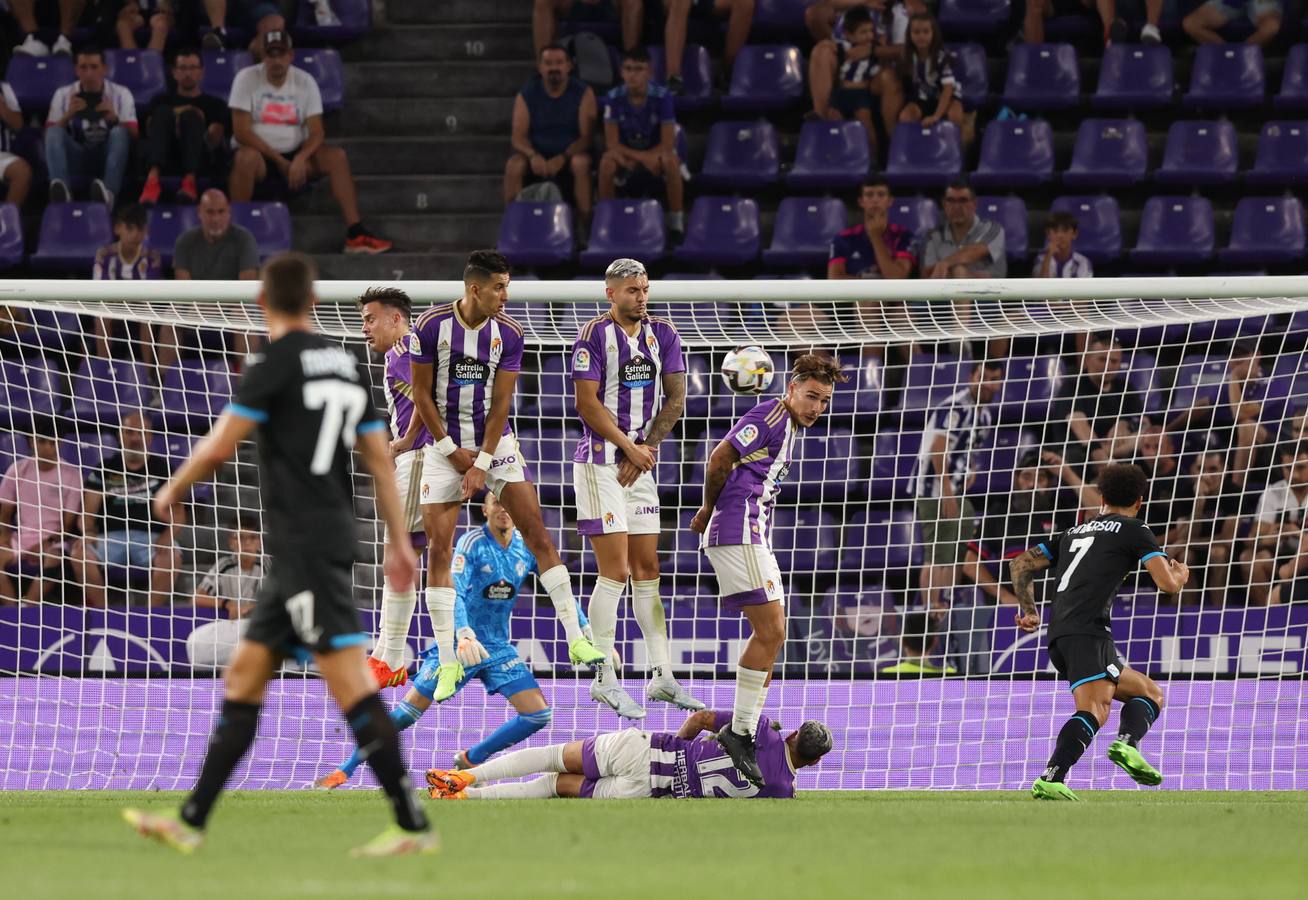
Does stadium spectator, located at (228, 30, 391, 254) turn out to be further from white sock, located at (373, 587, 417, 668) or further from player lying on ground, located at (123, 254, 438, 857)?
player lying on ground, located at (123, 254, 438, 857)

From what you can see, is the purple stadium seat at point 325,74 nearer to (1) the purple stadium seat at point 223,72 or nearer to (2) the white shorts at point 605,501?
(1) the purple stadium seat at point 223,72

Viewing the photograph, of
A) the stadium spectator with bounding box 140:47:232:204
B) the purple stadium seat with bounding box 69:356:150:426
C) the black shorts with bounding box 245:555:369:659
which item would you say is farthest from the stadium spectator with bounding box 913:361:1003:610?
the stadium spectator with bounding box 140:47:232:204

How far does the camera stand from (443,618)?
32.5 ft

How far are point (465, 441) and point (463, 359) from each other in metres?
0.46

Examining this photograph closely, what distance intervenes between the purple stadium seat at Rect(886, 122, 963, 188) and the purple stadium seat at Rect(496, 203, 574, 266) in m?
2.95

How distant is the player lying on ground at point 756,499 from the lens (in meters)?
9.58

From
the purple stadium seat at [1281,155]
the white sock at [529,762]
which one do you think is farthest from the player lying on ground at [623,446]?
the purple stadium seat at [1281,155]

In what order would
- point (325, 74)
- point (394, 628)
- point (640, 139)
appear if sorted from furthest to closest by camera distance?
1. point (325, 74)
2. point (640, 139)
3. point (394, 628)

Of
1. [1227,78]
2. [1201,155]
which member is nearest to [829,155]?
[1201,155]

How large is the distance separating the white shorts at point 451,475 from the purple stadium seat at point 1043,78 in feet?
27.9

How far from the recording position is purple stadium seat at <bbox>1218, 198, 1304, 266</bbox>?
15492 mm

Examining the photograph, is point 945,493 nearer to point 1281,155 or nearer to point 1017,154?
point 1017,154

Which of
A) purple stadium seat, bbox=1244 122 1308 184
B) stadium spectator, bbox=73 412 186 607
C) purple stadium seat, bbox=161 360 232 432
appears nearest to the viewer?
stadium spectator, bbox=73 412 186 607

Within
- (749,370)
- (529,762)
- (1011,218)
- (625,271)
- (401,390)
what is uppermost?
(1011,218)
